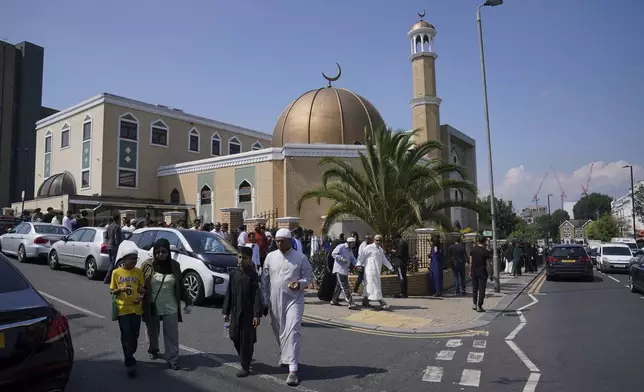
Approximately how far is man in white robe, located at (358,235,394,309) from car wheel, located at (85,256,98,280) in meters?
6.97

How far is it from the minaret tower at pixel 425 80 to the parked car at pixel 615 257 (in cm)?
1198

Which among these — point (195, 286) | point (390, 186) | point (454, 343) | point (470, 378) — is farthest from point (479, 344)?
point (390, 186)

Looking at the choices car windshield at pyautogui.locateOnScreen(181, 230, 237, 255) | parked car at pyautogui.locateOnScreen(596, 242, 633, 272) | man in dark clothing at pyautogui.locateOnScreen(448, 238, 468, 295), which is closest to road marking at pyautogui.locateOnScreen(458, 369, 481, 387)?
car windshield at pyautogui.locateOnScreen(181, 230, 237, 255)

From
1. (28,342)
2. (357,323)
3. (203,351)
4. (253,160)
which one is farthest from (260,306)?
(253,160)

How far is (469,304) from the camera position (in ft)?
38.4

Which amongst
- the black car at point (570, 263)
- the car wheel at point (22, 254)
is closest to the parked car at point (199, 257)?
the car wheel at point (22, 254)

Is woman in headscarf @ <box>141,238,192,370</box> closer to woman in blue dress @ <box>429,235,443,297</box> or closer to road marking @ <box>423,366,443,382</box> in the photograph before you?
road marking @ <box>423,366,443,382</box>

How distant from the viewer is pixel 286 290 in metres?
5.62

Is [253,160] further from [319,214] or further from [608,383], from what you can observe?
[608,383]

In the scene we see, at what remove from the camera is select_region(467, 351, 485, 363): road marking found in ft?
21.3

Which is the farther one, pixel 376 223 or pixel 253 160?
pixel 253 160

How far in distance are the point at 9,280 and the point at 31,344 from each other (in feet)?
2.84

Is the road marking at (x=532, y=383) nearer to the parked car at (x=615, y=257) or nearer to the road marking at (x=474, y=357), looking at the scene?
the road marking at (x=474, y=357)

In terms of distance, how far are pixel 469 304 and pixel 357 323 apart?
13.2 feet
